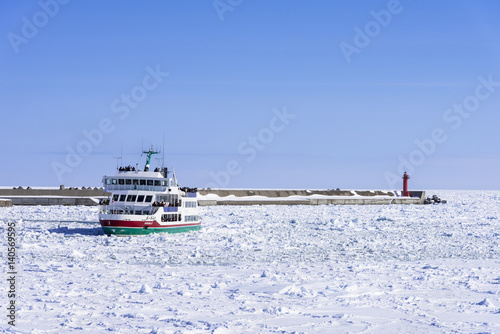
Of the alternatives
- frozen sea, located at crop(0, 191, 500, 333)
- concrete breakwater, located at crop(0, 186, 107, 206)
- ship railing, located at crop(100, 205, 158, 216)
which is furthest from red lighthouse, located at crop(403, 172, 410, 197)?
ship railing, located at crop(100, 205, 158, 216)

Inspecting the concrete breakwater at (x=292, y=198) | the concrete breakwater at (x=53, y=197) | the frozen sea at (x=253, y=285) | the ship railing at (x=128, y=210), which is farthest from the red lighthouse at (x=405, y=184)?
the ship railing at (x=128, y=210)

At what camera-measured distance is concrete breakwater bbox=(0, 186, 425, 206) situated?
195 ft

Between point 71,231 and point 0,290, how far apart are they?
1776cm

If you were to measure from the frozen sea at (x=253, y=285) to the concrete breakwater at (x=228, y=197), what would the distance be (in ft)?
106

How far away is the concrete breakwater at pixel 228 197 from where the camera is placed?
2343 inches

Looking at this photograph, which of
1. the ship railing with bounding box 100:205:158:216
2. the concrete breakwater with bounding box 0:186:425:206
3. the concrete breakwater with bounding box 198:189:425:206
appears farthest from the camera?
the concrete breakwater with bounding box 198:189:425:206

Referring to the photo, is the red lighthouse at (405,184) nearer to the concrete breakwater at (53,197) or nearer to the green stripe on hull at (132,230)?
the concrete breakwater at (53,197)

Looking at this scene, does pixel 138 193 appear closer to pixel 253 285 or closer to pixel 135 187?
pixel 135 187

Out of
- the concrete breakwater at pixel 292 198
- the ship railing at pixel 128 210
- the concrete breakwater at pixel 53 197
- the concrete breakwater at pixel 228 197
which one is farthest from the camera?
the concrete breakwater at pixel 292 198

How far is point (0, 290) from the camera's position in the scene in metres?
13.5

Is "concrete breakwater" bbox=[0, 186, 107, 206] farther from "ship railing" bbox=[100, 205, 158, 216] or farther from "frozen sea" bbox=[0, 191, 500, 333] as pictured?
"frozen sea" bbox=[0, 191, 500, 333]

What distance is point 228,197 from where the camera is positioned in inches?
2906

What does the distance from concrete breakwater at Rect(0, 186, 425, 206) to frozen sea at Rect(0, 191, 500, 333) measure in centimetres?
3239

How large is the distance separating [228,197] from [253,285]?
58993mm
